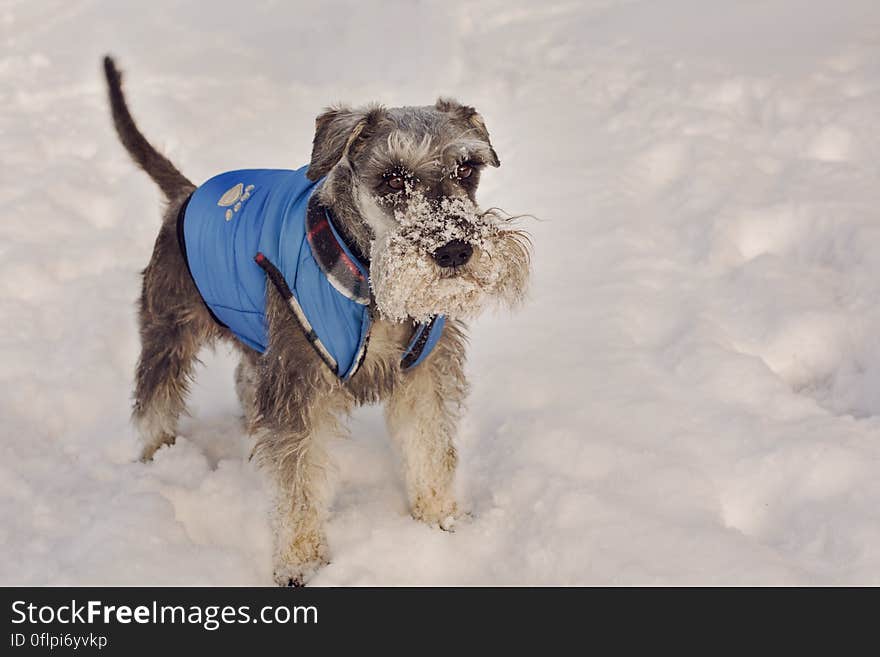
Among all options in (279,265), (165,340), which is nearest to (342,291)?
(279,265)

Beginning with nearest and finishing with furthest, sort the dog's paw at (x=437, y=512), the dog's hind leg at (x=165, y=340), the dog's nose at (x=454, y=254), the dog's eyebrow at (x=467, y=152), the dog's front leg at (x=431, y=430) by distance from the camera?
the dog's nose at (x=454, y=254)
the dog's eyebrow at (x=467, y=152)
the dog's front leg at (x=431, y=430)
the dog's paw at (x=437, y=512)
the dog's hind leg at (x=165, y=340)

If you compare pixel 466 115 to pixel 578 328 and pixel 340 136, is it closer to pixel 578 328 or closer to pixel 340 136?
pixel 340 136

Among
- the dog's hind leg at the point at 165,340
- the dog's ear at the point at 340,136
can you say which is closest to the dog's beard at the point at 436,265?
the dog's ear at the point at 340,136

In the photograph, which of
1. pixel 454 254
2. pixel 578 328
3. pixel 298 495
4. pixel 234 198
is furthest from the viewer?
pixel 578 328

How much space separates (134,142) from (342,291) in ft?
5.47

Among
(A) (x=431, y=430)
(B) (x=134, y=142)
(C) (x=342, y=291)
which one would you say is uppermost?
(B) (x=134, y=142)

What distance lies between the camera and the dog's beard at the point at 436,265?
2480mm

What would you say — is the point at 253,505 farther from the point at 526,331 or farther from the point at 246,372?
the point at 526,331

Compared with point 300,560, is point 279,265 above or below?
above

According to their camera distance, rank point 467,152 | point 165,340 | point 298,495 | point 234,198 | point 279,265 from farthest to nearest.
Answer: point 165,340 → point 234,198 → point 298,495 → point 279,265 → point 467,152

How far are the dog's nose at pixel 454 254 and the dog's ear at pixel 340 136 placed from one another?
574 millimetres

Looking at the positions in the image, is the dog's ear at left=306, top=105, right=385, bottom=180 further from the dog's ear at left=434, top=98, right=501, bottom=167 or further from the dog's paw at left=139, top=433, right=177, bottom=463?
the dog's paw at left=139, top=433, right=177, bottom=463

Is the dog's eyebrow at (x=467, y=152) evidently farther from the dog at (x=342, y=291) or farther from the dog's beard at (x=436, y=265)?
the dog's beard at (x=436, y=265)

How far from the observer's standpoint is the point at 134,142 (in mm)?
3748
